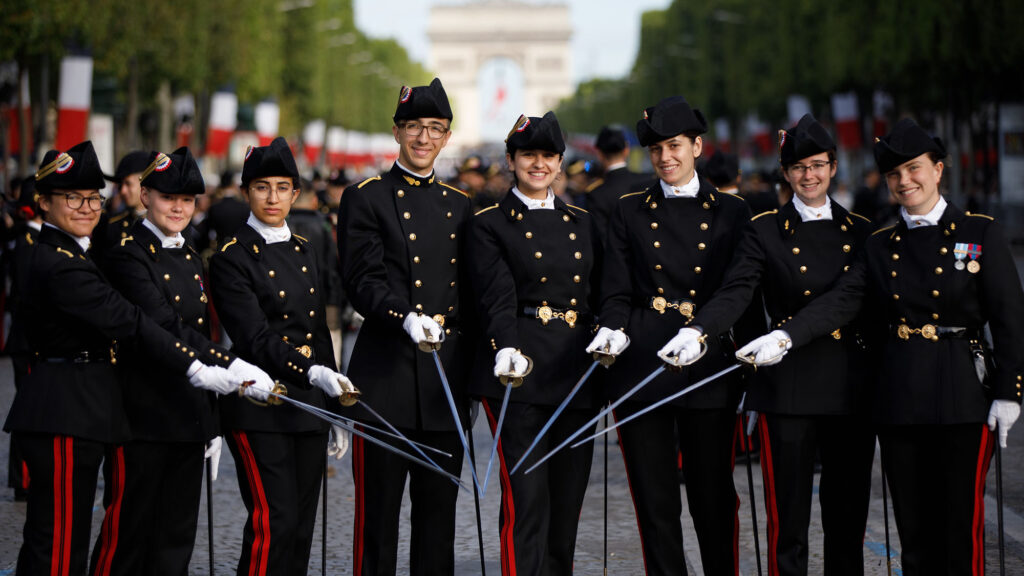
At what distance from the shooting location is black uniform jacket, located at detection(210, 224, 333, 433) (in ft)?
20.0

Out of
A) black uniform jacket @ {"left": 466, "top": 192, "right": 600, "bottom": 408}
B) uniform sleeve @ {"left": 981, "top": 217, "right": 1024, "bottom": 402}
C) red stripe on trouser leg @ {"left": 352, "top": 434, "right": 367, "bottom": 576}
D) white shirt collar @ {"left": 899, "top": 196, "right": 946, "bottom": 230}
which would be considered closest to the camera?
uniform sleeve @ {"left": 981, "top": 217, "right": 1024, "bottom": 402}

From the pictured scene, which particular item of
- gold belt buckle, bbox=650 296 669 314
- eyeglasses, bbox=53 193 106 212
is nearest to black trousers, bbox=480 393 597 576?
gold belt buckle, bbox=650 296 669 314

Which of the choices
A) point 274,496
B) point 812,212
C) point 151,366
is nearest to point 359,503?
point 274,496

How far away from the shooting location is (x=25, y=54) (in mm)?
28031

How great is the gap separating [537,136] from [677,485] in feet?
5.05

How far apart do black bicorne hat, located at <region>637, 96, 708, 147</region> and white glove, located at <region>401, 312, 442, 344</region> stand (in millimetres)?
1177

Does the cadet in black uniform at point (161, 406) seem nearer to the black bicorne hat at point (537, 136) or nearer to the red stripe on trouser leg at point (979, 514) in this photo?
the black bicorne hat at point (537, 136)

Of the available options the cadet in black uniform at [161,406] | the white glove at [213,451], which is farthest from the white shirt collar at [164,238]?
the white glove at [213,451]

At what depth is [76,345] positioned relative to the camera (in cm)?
594

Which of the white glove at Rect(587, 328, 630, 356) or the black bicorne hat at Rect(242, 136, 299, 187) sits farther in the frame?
the black bicorne hat at Rect(242, 136, 299, 187)

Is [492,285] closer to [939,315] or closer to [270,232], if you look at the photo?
[270,232]

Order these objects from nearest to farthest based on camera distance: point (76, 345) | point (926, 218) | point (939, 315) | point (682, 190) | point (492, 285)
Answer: point (76, 345)
point (939, 315)
point (926, 218)
point (492, 285)
point (682, 190)

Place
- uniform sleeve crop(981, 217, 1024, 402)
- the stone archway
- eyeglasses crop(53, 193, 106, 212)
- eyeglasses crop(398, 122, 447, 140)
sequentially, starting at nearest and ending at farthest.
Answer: uniform sleeve crop(981, 217, 1024, 402)
eyeglasses crop(53, 193, 106, 212)
eyeglasses crop(398, 122, 447, 140)
the stone archway

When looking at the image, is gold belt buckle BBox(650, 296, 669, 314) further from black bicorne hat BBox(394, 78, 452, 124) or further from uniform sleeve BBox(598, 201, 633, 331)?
black bicorne hat BBox(394, 78, 452, 124)
